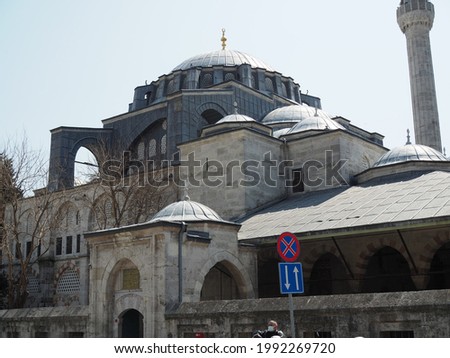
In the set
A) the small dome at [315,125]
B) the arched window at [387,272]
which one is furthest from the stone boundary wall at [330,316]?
the small dome at [315,125]

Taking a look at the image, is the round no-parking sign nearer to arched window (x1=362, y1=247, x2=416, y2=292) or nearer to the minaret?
arched window (x1=362, y1=247, x2=416, y2=292)

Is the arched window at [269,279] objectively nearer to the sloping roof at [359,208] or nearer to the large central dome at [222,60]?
the sloping roof at [359,208]

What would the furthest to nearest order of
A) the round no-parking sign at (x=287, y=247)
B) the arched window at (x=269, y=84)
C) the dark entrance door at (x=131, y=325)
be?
the arched window at (x=269, y=84) → the dark entrance door at (x=131, y=325) → the round no-parking sign at (x=287, y=247)

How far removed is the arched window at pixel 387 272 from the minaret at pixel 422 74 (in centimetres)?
1648

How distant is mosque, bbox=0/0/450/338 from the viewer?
41.6ft

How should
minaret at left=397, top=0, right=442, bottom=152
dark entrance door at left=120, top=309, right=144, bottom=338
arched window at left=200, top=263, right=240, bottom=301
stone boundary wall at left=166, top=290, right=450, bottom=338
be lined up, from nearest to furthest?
1. stone boundary wall at left=166, top=290, right=450, bottom=338
2. dark entrance door at left=120, top=309, right=144, bottom=338
3. arched window at left=200, top=263, right=240, bottom=301
4. minaret at left=397, top=0, right=442, bottom=152

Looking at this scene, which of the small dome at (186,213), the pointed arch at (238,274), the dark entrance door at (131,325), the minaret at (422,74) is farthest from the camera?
the minaret at (422,74)

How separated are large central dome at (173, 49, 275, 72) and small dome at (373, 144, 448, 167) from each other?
13807 millimetres

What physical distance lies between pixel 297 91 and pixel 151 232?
23.6m

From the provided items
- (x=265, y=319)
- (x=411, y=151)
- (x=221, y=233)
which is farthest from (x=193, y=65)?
(x=265, y=319)

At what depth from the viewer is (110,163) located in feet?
99.9

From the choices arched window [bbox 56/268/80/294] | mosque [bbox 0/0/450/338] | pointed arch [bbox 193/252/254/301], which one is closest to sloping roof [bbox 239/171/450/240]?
mosque [bbox 0/0/450/338]

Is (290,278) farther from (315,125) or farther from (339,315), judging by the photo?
(315,125)

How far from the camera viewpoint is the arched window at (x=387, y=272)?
19.1 metres
